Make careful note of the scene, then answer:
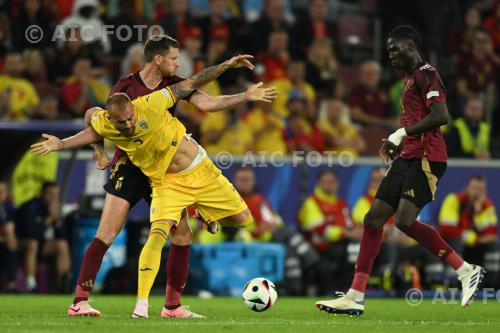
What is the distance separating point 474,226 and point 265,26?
4.56 meters

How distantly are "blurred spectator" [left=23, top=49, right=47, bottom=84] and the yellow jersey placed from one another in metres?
7.44

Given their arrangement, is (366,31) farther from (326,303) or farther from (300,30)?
(326,303)

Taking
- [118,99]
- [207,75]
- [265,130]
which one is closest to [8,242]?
[265,130]

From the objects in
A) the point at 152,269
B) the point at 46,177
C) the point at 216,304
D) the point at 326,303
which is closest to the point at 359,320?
the point at 326,303

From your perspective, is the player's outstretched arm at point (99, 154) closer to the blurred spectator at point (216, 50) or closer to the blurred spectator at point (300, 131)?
the blurred spectator at point (300, 131)

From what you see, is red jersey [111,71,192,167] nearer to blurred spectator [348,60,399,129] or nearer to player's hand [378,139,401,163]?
player's hand [378,139,401,163]

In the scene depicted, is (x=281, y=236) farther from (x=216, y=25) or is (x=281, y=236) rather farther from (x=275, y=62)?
(x=216, y=25)

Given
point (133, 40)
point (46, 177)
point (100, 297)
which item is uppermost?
Result: point (133, 40)

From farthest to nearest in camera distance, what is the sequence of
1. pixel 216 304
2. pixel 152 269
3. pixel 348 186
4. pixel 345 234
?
pixel 348 186, pixel 345 234, pixel 216 304, pixel 152 269

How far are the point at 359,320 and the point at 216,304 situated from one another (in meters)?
3.25

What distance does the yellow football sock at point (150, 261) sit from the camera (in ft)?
31.5

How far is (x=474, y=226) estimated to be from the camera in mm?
16562

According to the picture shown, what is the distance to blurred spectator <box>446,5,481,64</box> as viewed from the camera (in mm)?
20156

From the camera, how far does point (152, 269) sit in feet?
31.7
